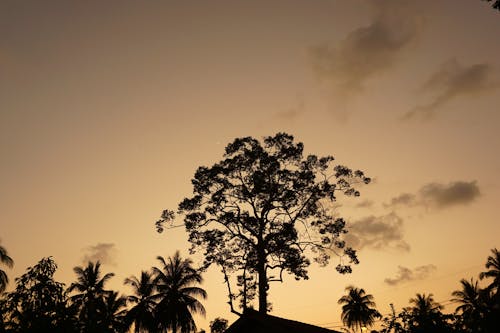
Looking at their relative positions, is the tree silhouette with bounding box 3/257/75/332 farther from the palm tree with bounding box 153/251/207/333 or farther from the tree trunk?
the palm tree with bounding box 153/251/207/333

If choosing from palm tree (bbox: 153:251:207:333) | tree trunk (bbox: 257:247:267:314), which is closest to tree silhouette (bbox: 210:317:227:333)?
palm tree (bbox: 153:251:207:333)

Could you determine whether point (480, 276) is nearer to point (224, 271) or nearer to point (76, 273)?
point (224, 271)

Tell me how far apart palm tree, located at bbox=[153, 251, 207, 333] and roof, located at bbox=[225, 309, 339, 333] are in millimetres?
21145

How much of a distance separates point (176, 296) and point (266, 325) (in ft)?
79.4

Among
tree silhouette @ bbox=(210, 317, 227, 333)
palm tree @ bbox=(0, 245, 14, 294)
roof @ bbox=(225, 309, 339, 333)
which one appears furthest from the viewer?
tree silhouette @ bbox=(210, 317, 227, 333)

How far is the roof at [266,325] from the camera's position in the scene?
54.2 ft

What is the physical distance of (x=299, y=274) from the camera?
2530cm

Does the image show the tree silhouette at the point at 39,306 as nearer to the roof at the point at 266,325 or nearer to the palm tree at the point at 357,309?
the roof at the point at 266,325

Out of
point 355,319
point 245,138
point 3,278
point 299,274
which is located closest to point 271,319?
point 299,274

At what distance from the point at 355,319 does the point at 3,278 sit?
45763 mm

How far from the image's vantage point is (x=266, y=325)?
16938 millimetres

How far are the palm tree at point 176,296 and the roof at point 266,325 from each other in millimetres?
21145

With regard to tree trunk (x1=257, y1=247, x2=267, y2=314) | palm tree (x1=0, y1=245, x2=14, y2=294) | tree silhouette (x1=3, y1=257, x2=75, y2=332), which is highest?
palm tree (x1=0, y1=245, x2=14, y2=294)

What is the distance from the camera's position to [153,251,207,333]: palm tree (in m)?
37.2
